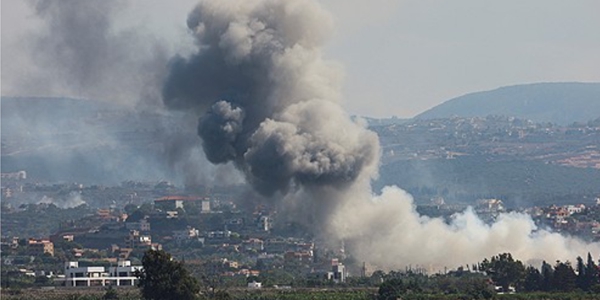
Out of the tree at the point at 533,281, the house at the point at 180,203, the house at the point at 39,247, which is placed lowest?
the tree at the point at 533,281

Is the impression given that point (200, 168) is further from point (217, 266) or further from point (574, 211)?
point (574, 211)

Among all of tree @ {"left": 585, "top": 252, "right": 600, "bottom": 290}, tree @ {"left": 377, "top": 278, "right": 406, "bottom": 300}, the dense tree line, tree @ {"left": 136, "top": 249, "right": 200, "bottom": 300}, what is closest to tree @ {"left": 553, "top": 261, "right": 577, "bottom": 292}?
the dense tree line

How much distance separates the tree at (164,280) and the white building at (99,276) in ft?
100

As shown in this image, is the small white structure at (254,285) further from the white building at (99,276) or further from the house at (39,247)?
the house at (39,247)

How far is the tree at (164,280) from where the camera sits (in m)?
68.3

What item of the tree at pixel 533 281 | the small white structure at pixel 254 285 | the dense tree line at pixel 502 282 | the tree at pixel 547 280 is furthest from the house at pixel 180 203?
the tree at pixel 547 280

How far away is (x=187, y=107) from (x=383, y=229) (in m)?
14.0

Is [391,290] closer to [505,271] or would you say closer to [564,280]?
[564,280]

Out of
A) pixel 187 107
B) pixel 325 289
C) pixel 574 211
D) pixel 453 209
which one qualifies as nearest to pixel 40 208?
pixel 453 209

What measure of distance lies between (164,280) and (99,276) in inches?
1369

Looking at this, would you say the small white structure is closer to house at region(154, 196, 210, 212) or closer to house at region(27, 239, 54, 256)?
house at region(27, 239, 54, 256)

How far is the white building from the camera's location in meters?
101

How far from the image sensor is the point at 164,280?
6862 cm

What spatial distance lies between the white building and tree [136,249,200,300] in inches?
1204
